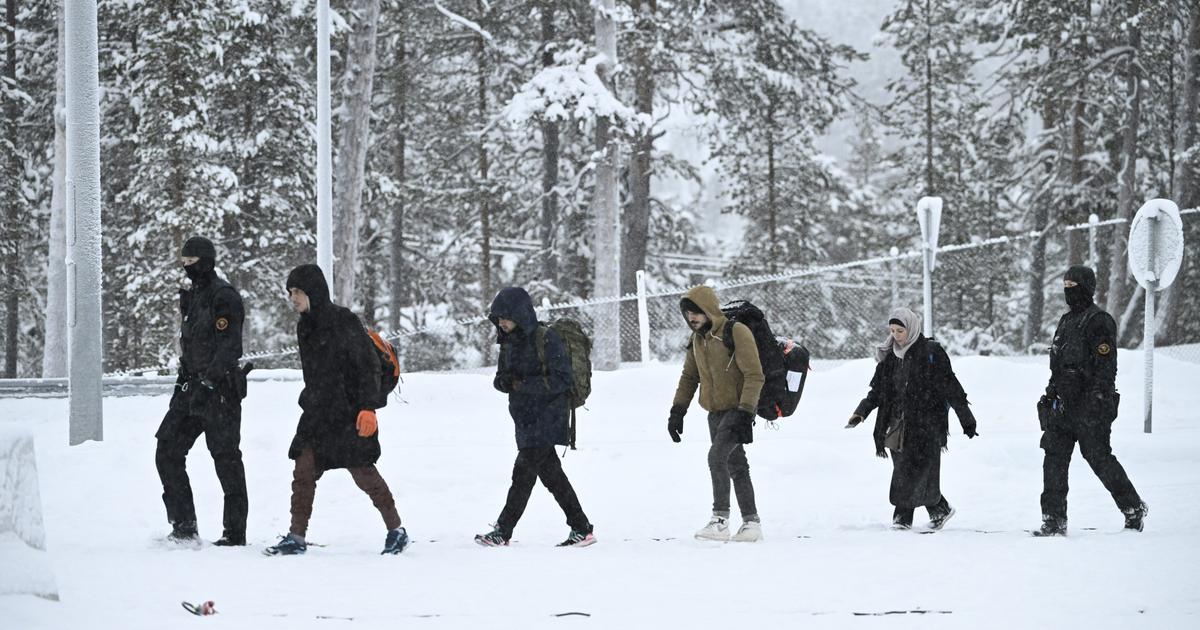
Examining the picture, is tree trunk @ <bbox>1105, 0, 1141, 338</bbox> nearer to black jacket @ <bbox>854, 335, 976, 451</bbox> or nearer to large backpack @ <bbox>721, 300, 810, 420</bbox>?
black jacket @ <bbox>854, 335, 976, 451</bbox>

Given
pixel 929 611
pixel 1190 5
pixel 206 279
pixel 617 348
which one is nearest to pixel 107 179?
pixel 617 348

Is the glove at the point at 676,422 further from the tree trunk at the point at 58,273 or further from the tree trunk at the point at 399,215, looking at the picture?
the tree trunk at the point at 399,215

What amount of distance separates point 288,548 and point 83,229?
5599 mm

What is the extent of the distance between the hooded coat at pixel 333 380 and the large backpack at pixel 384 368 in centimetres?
8

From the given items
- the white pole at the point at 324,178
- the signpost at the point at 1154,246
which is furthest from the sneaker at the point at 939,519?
A: the white pole at the point at 324,178

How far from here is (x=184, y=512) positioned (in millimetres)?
7488

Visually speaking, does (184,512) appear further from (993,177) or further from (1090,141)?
(993,177)

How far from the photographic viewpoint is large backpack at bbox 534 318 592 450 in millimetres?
7672

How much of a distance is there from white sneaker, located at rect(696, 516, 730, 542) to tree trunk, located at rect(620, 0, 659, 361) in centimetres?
1416

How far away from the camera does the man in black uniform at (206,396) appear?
7.28 metres

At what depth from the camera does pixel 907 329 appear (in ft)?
27.4

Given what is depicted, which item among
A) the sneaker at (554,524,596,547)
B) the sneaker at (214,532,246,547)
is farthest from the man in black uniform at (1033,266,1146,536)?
the sneaker at (214,532,246,547)

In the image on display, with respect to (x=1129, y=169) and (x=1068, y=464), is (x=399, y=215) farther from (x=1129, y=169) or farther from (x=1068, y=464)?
(x=1068, y=464)

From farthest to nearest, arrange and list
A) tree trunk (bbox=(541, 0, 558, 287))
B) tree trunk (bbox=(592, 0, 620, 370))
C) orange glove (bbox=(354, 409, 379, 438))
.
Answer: tree trunk (bbox=(541, 0, 558, 287)) → tree trunk (bbox=(592, 0, 620, 370)) → orange glove (bbox=(354, 409, 379, 438))
